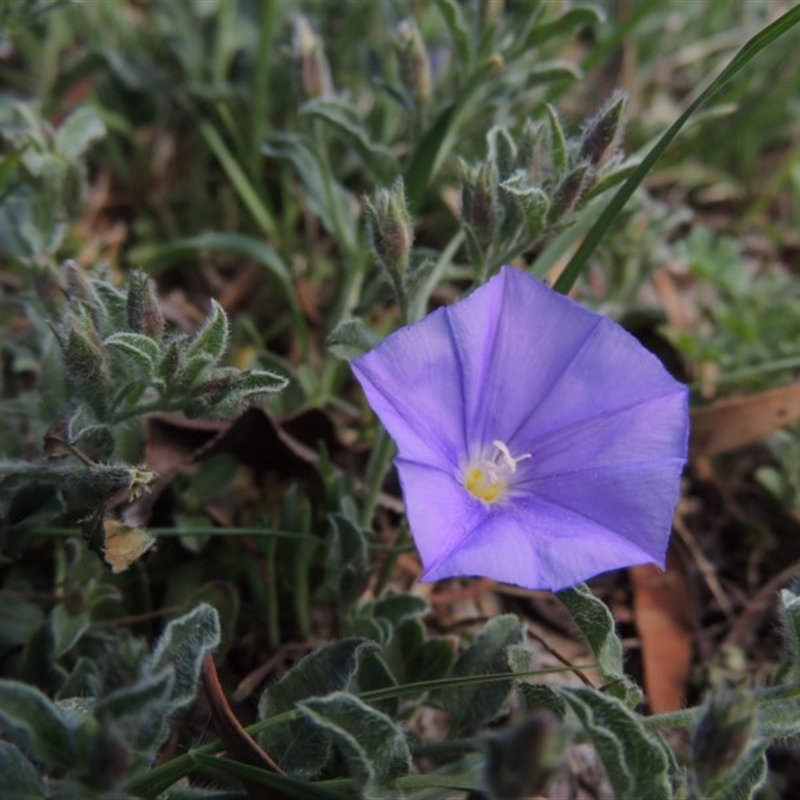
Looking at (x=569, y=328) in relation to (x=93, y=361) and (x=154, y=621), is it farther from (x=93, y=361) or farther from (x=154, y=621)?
(x=154, y=621)

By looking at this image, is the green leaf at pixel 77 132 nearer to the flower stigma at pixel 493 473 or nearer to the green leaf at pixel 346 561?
the green leaf at pixel 346 561

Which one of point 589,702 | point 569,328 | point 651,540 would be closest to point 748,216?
point 569,328

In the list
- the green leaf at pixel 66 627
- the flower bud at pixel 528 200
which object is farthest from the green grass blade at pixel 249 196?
the green leaf at pixel 66 627

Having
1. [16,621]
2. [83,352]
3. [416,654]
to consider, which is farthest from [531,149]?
[16,621]

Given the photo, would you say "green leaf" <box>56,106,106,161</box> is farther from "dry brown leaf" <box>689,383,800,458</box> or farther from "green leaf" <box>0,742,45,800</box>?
"dry brown leaf" <box>689,383,800,458</box>

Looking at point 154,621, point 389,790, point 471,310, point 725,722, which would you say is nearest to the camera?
point 725,722

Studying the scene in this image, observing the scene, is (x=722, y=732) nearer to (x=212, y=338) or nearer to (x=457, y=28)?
(x=212, y=338)

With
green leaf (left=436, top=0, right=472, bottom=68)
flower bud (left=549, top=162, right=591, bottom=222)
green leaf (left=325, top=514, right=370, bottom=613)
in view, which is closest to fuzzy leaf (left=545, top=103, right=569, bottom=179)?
flower bud (left=549, top=162, right=591, bottom=222)

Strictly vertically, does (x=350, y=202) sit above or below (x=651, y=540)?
above
